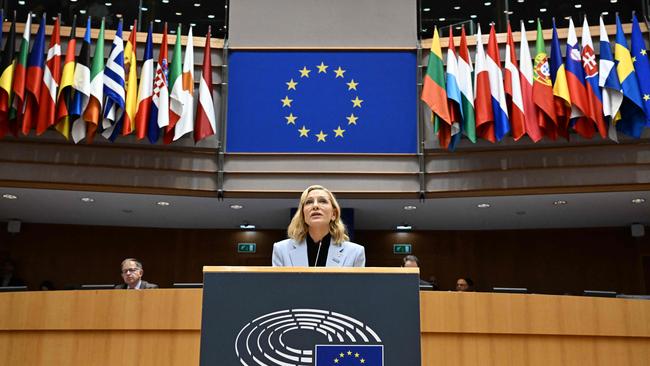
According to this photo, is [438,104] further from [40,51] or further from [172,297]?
[40,51]

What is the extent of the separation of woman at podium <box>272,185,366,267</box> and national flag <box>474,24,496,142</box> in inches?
239

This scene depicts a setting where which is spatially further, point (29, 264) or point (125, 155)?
point (29, 264)

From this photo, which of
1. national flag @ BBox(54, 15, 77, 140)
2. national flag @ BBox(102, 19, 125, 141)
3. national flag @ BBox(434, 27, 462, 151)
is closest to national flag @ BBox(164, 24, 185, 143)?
national flag @ BBox(102, 19, 125, 141)

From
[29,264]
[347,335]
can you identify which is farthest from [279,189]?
[347,335]

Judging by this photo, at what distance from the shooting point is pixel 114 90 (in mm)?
9188

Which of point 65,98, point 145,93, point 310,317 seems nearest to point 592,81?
point 145,93

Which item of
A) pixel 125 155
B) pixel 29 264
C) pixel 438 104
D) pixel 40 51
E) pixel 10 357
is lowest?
pixel 10 357

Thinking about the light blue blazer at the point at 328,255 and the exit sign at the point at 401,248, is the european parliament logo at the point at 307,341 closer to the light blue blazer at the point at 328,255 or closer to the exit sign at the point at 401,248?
the light blue blazer at the point at 328,255

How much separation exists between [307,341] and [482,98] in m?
7.21

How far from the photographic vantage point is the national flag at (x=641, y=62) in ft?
28.8

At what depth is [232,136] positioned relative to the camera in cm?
982

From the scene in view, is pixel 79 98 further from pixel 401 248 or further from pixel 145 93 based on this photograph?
pixel 401 248

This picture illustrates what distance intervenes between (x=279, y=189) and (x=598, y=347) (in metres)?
4.94

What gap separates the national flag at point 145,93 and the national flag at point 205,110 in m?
0.62
